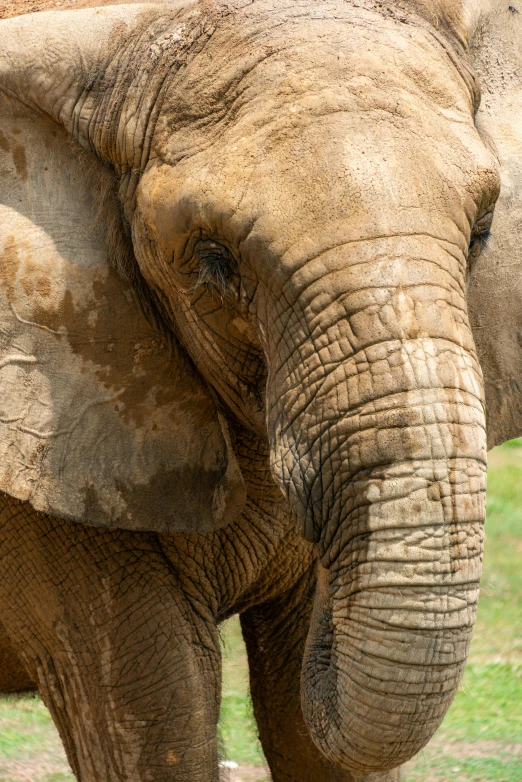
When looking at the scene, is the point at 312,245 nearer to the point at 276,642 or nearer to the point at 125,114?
the point at 125,114

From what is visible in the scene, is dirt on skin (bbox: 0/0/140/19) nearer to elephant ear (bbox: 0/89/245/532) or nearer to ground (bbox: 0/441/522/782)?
elephant ear (bbox: 0/89/245/532)

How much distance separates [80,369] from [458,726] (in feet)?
9.22

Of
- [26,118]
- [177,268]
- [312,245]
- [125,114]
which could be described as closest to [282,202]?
[312,245]

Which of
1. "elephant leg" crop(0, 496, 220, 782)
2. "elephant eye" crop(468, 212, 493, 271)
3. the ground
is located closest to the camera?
"elephant eye" crop(468, 212, 493, 271)

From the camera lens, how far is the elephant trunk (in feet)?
7.50

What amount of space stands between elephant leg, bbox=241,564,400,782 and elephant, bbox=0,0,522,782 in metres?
0.19

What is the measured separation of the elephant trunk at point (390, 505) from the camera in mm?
2285

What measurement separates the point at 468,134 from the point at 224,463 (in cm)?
85

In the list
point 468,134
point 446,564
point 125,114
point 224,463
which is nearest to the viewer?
point 446,564

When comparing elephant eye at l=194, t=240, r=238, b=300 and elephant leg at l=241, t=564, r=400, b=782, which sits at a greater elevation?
elephant eye at l=194, t=240, r=238, b=300

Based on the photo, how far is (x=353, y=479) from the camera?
7.74 ft

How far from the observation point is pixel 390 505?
230 centimetres

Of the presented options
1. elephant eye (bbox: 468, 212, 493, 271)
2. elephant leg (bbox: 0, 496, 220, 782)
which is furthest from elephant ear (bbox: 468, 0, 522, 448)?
elephant leg (bbox: 0, 496, 220, 782)

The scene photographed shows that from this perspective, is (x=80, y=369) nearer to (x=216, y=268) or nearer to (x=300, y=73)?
(x=216, y=268)
